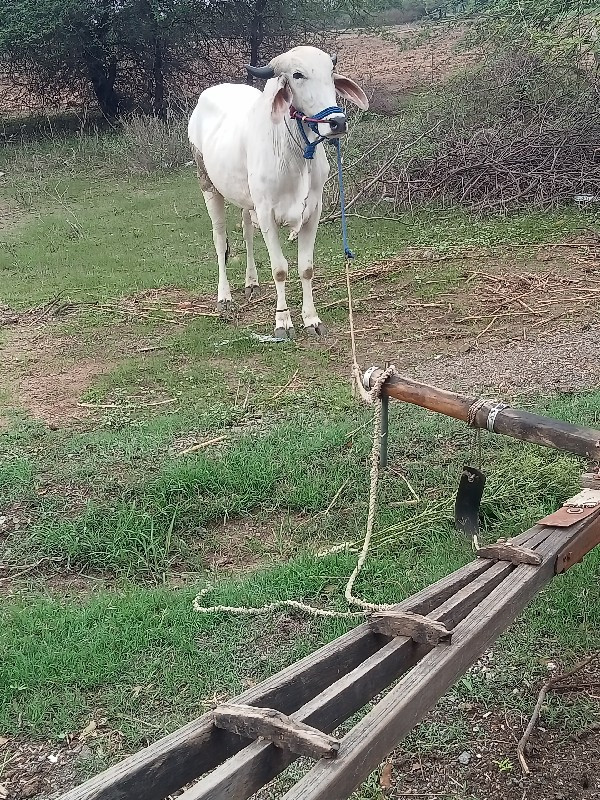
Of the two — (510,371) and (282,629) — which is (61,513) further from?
(510,371)

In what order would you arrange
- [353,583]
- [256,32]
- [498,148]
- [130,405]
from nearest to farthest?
[353,583] < [130,405] < [498,148] < [256,32]

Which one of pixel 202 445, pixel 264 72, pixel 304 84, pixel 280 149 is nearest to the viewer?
pixel 202 445

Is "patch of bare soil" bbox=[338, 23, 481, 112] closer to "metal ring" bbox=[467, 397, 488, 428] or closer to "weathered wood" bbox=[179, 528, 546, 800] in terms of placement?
"metal ring" bbox=[467, 397, 488, 428]

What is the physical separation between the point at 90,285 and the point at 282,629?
18.2 ft

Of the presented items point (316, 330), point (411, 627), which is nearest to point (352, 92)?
point (316, 330)

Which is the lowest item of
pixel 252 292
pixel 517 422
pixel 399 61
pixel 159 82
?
pixel 252 292

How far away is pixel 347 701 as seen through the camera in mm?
1674

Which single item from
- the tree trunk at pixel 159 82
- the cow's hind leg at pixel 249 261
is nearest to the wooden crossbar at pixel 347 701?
the cow's hind leg at pixel 249 261

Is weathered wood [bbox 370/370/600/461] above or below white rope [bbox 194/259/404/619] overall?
above

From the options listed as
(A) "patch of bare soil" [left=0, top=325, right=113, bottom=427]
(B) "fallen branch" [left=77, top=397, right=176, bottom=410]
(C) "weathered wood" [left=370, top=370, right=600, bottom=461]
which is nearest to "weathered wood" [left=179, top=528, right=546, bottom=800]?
(C) "weathered wood" [left=370, top=370, right=600, bottom=461]

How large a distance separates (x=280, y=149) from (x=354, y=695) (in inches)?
190

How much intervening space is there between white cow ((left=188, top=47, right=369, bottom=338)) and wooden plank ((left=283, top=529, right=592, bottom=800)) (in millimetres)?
3954

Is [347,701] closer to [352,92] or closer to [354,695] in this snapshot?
[354,695]

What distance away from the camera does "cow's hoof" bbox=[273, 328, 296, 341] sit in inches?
243
